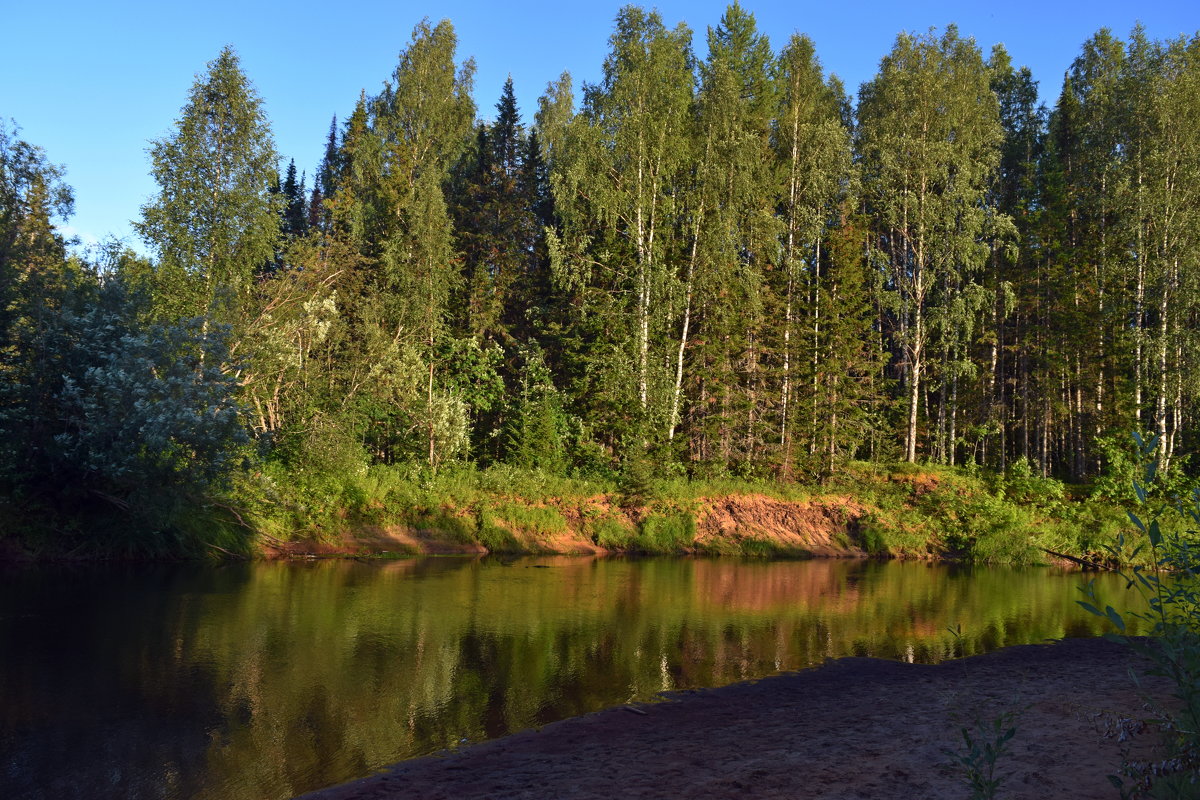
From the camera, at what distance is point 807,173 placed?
38281 millimetres

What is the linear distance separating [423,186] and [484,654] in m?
27.1

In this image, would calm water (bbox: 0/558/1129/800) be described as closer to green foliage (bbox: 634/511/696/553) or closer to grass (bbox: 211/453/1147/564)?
grass (bbox: 211/453/1147/564)

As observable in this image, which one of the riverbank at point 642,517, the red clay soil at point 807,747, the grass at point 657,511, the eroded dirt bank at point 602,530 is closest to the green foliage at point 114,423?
the riverbank at point 642,517

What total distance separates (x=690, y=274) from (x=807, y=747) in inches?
1141

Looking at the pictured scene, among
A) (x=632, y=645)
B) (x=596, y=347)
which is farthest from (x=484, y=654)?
(x=596, y=347)

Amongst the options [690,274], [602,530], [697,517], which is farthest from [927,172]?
[602,530]

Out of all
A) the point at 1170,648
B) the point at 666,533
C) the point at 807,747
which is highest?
the point at 1170,648

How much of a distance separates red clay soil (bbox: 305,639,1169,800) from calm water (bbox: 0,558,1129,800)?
0.95 metres

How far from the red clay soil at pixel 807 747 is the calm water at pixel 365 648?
951 mm

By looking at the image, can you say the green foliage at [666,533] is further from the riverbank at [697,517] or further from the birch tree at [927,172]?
the birch tree at [927,172]

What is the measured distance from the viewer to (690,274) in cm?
3569

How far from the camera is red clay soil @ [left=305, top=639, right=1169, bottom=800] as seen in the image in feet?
22.8

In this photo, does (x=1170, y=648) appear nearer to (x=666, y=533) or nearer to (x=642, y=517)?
(x=666, y=533)

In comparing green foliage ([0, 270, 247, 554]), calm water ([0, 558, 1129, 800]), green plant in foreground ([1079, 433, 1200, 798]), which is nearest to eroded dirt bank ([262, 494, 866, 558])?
calm water ([0, 558, 1129, 800])
